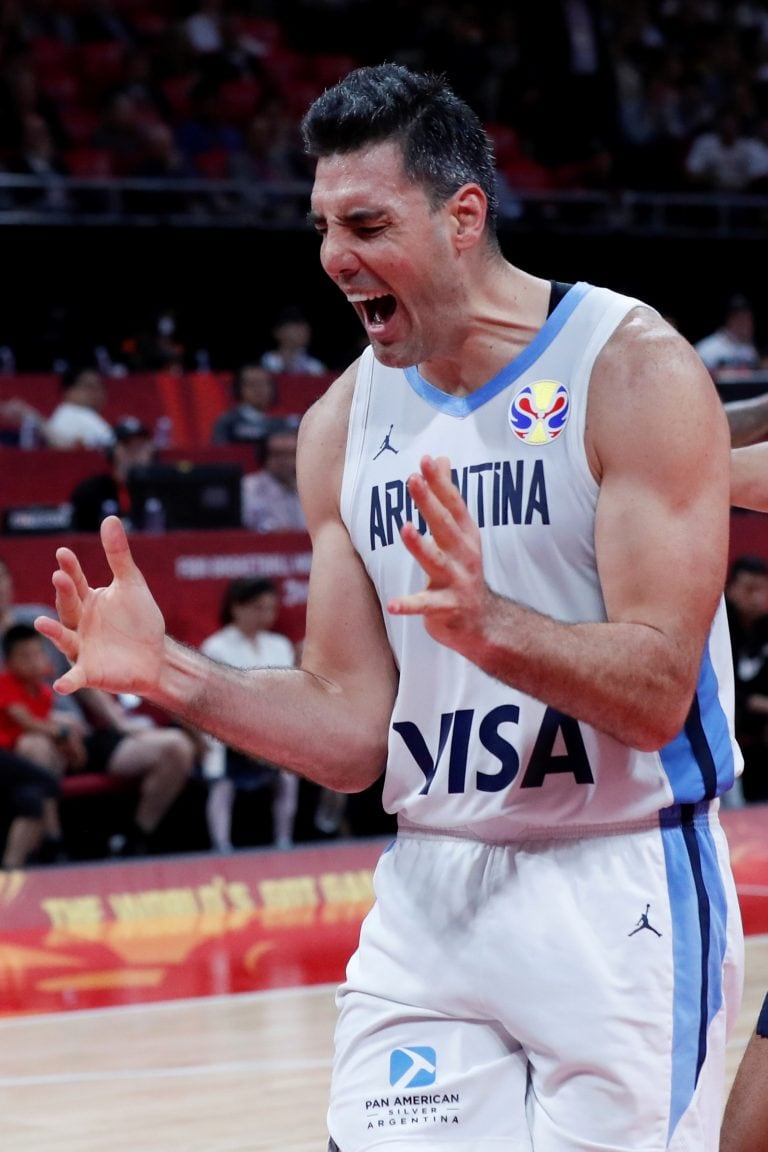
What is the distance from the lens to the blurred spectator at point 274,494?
971 cm

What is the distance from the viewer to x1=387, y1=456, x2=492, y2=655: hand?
222cm

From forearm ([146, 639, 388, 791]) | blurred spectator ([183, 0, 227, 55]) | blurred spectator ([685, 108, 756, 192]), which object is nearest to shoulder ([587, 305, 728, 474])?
forearm ([146, 639, 388, 791])

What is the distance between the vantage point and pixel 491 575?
265 cm

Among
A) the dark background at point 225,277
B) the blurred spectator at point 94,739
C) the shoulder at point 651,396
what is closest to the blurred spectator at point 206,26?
the dark background at point 225,277

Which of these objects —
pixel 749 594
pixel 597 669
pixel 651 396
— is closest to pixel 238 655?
pixel 749 594

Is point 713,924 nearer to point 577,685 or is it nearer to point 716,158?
point 577,685

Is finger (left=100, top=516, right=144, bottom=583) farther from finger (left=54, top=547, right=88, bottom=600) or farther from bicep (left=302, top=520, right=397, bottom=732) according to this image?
bicep (left=302, top=520, right=397, bottom=732)

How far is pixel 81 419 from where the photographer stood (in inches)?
416

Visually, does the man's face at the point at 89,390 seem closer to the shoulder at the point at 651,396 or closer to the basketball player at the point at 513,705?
the basketball player at the point at 513,705

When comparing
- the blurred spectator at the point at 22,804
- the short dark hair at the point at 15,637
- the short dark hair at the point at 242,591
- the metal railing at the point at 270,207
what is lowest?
the blurred spectator at the point at 22,804

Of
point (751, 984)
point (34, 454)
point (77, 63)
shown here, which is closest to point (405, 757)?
point (751, 984)

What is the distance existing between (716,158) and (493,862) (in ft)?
44.8

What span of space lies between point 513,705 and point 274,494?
7.20m

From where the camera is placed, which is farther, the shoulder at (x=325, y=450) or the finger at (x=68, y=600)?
the shoulder at (x=325, y=450)
